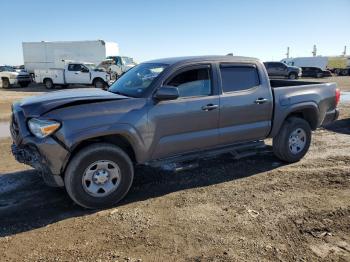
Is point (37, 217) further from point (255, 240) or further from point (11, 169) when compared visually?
point (255, 240)

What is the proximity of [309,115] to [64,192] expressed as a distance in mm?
4417

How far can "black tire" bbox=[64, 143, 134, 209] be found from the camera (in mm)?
4215

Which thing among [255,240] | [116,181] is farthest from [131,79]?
[255,240]

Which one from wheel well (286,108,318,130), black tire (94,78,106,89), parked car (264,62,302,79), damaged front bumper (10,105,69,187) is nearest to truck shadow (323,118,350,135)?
wheel well (286,108,318,130)

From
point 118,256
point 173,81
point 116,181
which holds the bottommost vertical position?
point 118,256

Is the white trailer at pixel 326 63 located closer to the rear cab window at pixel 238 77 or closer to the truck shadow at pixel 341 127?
the truck shadow at pixel 341 127

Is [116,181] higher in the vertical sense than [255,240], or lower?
higher

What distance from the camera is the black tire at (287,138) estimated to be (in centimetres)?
607

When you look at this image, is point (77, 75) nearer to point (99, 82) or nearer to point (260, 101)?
point (99, 82)

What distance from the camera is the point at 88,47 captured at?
88.8ft

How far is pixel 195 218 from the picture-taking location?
13.6 feet

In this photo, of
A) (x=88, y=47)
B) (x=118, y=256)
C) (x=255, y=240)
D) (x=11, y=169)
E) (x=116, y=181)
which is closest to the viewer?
(x=118, y=256)

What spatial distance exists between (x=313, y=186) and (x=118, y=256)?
3.15m

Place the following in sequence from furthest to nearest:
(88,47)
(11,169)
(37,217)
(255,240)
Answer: (88,47) → (11,169) → (37,217) → (255,240)
